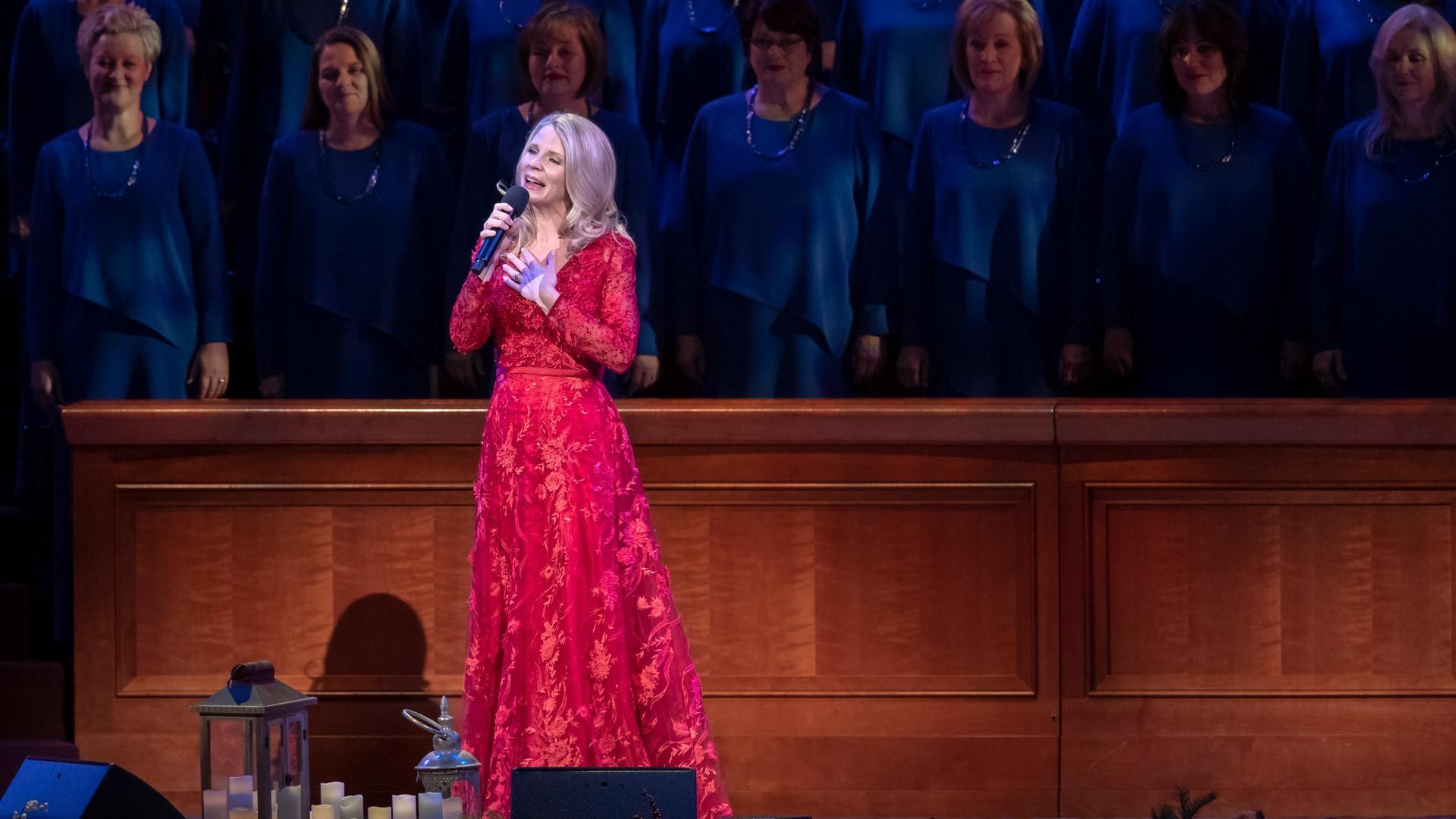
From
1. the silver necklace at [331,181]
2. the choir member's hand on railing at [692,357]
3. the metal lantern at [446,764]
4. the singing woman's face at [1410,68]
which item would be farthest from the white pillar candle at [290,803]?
the singing woman's face at [1410,68]

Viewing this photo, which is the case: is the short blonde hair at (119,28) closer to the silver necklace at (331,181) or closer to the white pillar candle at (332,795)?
the silver necklace at (331,181)

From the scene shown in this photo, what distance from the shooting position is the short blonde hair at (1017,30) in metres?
5.09

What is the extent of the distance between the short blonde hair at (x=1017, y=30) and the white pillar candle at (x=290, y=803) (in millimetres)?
3176

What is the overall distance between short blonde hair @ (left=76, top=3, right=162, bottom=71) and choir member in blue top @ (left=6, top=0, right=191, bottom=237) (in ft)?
0.21

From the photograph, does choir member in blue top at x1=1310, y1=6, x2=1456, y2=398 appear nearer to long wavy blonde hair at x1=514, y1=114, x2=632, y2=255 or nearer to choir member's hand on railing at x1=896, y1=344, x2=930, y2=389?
choir member's hand on railing at x1=896, y1=344, x2=930, y2=389

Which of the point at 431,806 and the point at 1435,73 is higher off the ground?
the point at 1435,73

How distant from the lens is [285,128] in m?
5.18

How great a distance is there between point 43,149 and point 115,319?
53cm

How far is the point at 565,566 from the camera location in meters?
3.15

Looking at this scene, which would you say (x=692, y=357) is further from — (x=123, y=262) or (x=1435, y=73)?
(x=1435, y=73)

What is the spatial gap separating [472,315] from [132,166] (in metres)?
2.23

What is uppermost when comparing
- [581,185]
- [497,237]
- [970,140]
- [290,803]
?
[970,140]

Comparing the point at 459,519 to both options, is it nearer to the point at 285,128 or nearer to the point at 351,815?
the point at 351,815

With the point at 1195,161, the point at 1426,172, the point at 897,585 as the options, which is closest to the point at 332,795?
the point at 897,585
